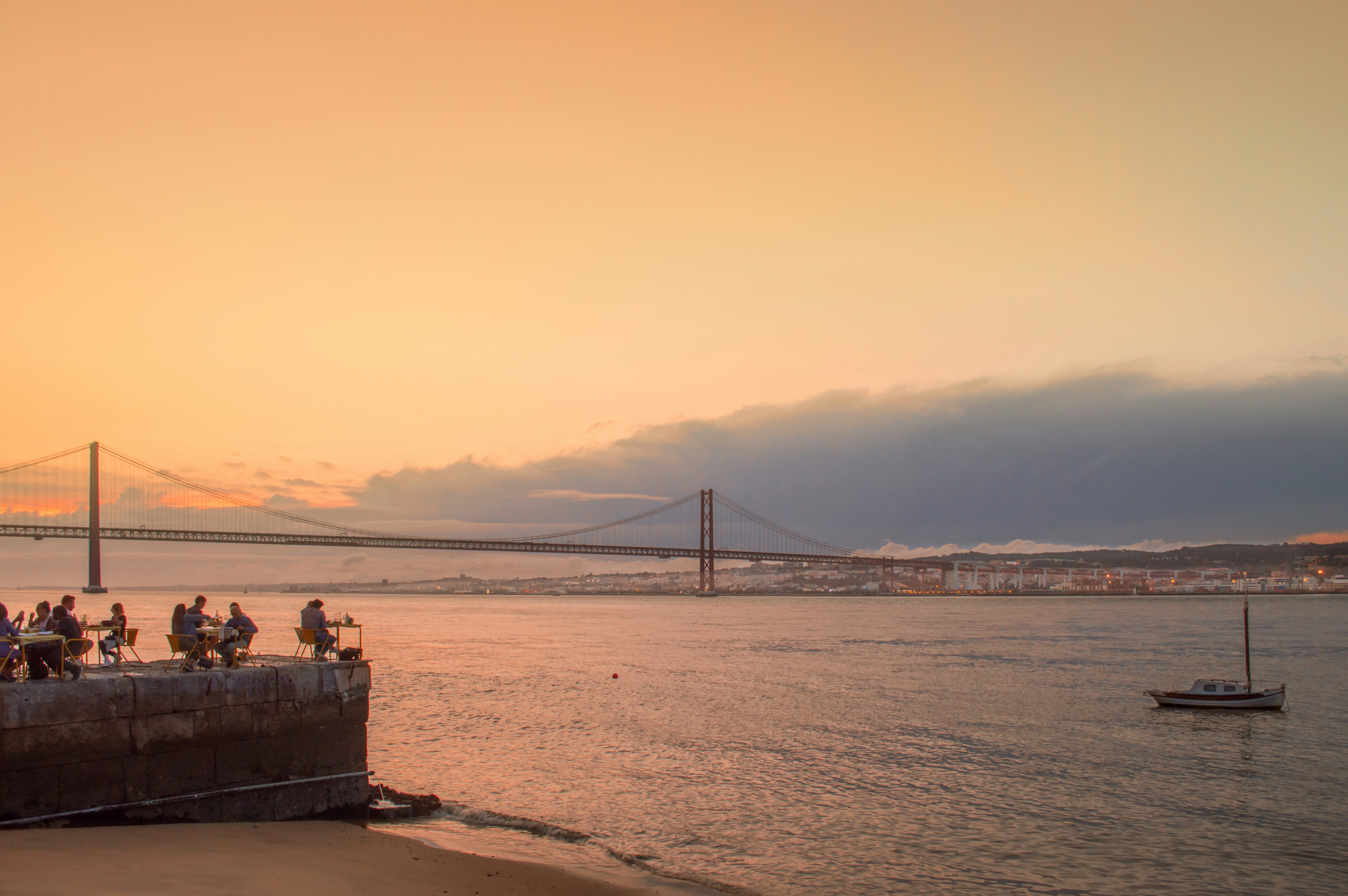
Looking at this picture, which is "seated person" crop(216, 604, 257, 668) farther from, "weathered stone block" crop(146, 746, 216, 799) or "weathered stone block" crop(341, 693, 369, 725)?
"weathered stone block" crop(341, 693, 369, 725)

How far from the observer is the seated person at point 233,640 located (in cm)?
972

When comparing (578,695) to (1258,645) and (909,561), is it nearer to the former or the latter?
Result: (1258,645)

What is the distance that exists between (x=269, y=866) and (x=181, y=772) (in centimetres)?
165

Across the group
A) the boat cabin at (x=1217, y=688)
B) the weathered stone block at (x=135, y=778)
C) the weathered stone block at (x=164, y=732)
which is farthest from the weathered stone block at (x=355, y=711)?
the boat cabin at (x=1217, y=688)

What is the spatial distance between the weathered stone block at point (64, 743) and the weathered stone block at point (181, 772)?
313 millimetres

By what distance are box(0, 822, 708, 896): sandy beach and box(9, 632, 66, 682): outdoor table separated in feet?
4.52

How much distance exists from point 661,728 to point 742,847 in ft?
29.0

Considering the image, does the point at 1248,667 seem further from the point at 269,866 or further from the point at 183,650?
the point at 183,650

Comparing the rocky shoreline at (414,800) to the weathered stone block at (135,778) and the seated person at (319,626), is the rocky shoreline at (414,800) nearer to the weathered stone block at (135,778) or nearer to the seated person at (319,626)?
the seated person at (319,626)

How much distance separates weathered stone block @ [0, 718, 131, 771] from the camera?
7.61 m

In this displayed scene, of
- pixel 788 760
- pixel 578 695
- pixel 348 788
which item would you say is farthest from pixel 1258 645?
pixel 348 788

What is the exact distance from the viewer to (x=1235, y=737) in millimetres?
19719

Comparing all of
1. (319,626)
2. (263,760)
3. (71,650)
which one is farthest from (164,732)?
(319,626)

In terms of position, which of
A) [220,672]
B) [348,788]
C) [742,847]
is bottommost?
[742,847]
